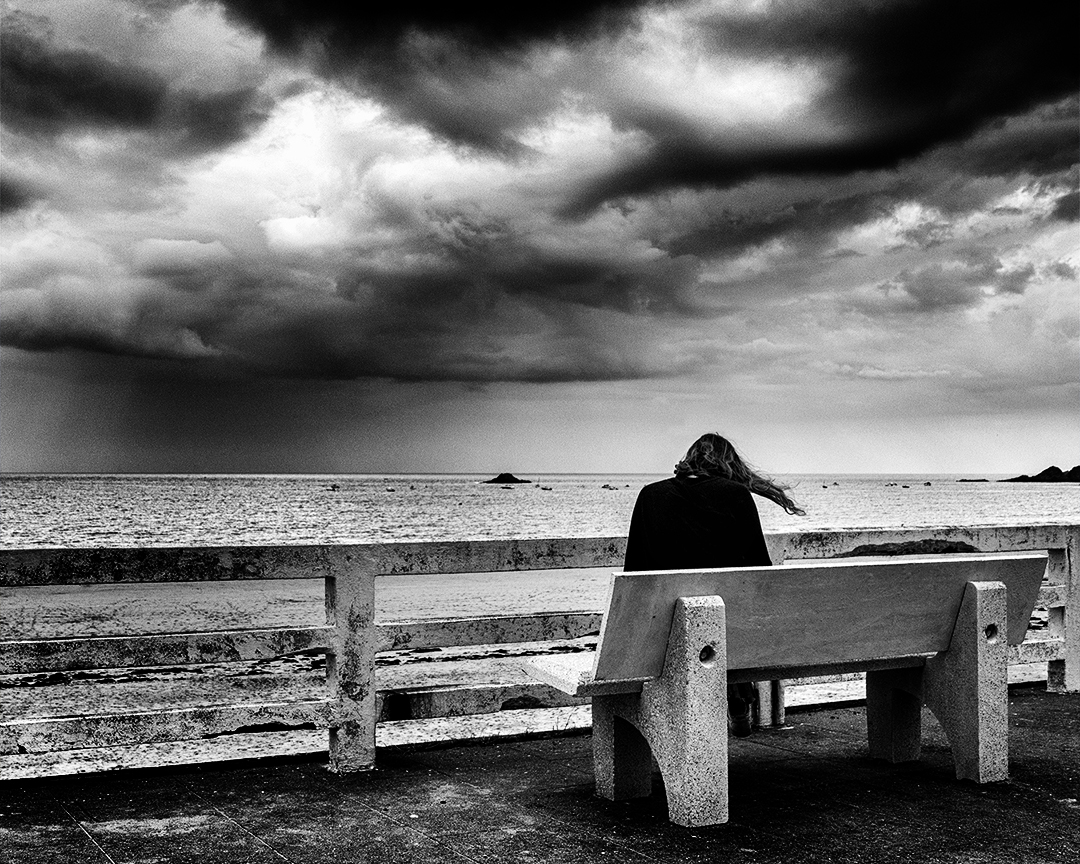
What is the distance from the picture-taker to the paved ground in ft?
13.0

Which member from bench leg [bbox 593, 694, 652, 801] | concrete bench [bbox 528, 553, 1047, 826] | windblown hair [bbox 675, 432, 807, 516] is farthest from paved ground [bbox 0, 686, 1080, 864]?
windblown hair [bbox 675, 432, 807, 516]

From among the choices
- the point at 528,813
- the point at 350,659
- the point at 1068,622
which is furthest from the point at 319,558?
the point at 1068,622

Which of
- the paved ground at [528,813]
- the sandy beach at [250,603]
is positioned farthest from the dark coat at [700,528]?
the sandy beach at [250,603]

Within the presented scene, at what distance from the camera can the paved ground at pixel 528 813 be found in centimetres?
395

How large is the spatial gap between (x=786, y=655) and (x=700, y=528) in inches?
30.7

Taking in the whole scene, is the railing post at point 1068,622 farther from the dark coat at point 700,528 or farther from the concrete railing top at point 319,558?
the dark coat at point 700,528

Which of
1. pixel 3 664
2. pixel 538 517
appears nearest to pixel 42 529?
pixel 538 517

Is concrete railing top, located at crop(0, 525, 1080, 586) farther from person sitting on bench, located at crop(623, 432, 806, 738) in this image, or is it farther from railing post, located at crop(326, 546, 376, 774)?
person sitting on bench, located at crop(623, 432, 806, 738)

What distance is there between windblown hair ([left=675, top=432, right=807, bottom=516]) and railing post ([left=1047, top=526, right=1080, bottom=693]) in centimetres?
318

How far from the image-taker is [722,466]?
5250 millimetres

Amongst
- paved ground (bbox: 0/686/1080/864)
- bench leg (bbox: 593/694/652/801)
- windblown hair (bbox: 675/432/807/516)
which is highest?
windblown hair (bbox: 675/432/807/516)

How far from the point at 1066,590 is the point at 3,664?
648cm

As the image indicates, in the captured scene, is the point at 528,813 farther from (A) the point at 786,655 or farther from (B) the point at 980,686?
(B) the point at 980,686

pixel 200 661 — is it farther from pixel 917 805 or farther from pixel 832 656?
pixel 917 805
